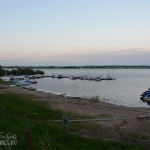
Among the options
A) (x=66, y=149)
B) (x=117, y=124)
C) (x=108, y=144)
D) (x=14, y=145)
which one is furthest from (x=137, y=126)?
(x=14, y=145)

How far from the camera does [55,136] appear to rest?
28.8 ft

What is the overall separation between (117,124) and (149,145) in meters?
4.35

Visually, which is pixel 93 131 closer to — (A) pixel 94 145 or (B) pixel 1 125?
(A) pixel 94 145

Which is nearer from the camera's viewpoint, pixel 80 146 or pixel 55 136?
pixel 80 146

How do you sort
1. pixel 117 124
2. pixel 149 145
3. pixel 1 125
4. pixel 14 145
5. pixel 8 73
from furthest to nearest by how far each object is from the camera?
pixel 8 73 < pixel 117 124 < pixel 149 145 < pixel 1 125 < pixel 14 145

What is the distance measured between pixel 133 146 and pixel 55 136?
2.79 m

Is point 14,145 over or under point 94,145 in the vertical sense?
over

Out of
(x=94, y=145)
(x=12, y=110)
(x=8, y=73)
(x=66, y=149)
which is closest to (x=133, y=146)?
(x=94, y=145)

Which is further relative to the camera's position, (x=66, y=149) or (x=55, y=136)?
(x=55, y=136)

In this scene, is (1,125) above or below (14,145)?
below

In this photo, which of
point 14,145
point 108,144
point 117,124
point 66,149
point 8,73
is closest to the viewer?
point 14,145

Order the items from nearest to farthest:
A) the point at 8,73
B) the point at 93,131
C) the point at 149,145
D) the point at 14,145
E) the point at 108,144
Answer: the point at 14,145 < the point at 108,144 < the point at 149,145 < the point at 93,131 < the point at 8,73

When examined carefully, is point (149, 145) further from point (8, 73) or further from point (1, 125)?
point (8, 73)

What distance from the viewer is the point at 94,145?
27.2ft
